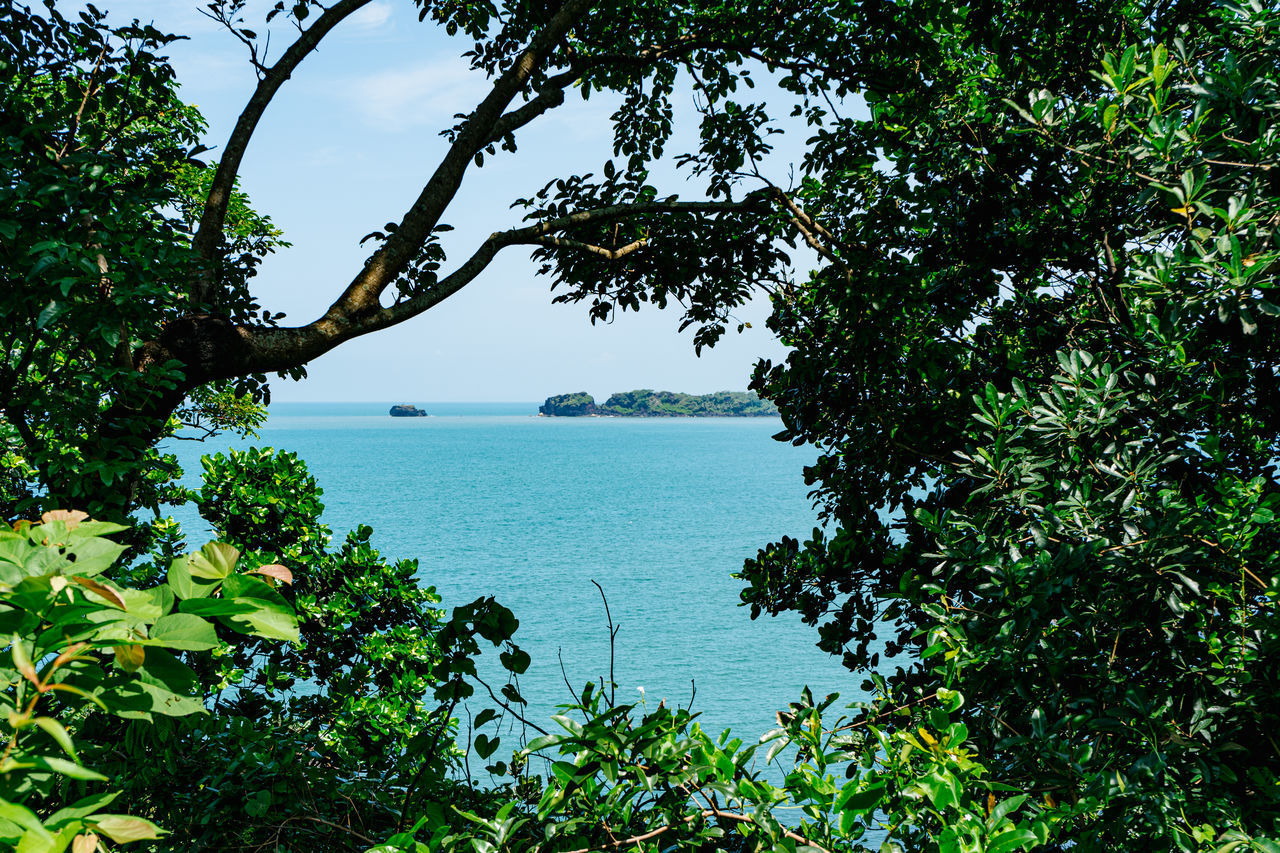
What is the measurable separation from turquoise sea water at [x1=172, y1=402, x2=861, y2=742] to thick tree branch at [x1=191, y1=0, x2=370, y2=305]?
12.4 feet

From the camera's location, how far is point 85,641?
1103 millimetres

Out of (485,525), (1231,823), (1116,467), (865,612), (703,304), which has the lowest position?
(485,525)

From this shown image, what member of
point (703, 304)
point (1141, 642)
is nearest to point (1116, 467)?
point (1141, 642)

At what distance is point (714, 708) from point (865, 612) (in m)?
14.0

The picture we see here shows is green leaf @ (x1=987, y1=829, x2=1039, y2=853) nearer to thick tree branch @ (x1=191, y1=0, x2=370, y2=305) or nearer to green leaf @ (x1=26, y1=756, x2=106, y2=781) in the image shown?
green leaf @ (x1=26, y1=756, x2=106, y2=781)

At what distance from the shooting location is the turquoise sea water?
20953 mm

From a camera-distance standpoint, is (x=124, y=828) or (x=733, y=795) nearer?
(x=124, y=828)

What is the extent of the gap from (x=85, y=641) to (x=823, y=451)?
17.4 ft

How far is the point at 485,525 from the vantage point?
49250mm

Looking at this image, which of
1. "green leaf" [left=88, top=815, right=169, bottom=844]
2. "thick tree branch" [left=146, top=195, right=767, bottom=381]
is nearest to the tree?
"thick tree branch" [left=146, top=195, right=767, bottom=381]

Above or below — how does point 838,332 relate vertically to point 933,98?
below

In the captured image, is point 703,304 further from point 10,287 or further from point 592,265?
point 10,287

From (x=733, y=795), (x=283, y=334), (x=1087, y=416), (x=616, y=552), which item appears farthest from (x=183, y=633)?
(x=616, y=552)

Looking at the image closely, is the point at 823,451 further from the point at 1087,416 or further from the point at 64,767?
the point at 64,767
